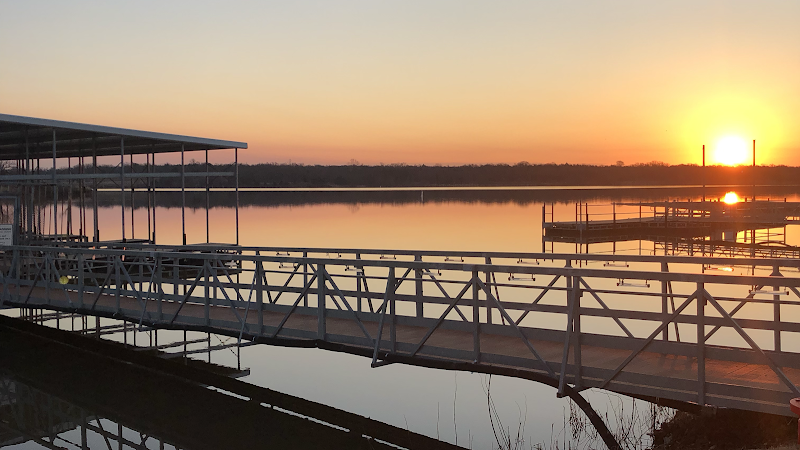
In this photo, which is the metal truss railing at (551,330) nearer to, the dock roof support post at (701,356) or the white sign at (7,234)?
the dock roof support post at (701,356)

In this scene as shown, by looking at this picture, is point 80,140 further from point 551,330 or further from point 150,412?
point 551,330

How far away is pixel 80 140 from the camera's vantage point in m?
21.5

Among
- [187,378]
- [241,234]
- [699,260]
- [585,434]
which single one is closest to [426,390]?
[585,434]

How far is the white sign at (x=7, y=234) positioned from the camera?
16.7 m

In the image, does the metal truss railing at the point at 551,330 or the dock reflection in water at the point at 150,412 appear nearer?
the metal truss railing at the point at 551,330

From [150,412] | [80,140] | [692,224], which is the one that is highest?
[80,140]

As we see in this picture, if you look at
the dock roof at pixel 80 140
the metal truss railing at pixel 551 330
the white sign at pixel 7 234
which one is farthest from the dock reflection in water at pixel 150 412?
the dock roof at pixel 80 140

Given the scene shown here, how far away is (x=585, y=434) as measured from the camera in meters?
9.02

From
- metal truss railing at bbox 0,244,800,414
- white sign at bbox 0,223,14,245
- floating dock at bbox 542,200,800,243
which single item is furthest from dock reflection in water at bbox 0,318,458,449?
floating dock at bbox 542,200,800,243

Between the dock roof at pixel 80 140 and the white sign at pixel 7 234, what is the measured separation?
1.99m

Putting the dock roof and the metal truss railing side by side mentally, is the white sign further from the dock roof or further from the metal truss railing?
the metal truss railing

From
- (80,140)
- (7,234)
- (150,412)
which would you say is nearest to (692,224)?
(80,140)

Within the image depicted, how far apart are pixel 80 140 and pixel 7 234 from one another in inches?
213

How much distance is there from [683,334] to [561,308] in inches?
270
